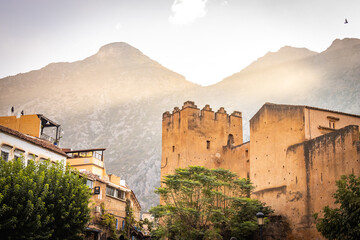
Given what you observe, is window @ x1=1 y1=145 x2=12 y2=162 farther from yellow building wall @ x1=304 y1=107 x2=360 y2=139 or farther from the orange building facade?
yellow building wall @ x1=304 y1=107 x2=360 y2=139

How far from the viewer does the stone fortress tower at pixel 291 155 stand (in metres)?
26.2

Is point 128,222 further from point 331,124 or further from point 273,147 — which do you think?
point 331,124

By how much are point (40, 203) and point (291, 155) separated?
16.7 m

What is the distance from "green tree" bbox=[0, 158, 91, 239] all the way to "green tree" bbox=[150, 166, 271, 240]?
675 centimetres


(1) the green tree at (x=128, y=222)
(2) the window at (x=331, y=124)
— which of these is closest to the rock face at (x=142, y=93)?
(1) the green tree at (x=128, y=222)

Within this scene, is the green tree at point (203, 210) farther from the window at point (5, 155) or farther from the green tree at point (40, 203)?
the window at point (5, 155)

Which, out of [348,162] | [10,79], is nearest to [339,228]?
[348,162]

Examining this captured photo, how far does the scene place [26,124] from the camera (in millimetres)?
43281

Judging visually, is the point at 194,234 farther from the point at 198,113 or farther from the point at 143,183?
the point at 143,183

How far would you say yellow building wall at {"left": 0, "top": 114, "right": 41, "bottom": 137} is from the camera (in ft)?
141

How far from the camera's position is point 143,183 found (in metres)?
109

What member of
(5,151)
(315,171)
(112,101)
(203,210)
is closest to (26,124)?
(5,151)

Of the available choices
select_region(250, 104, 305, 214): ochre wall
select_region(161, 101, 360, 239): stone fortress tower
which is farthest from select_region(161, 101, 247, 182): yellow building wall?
select_region(250, 104, 305, 214): ochre wall

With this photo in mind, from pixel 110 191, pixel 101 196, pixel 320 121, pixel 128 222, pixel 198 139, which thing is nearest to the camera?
pixel 320 121
